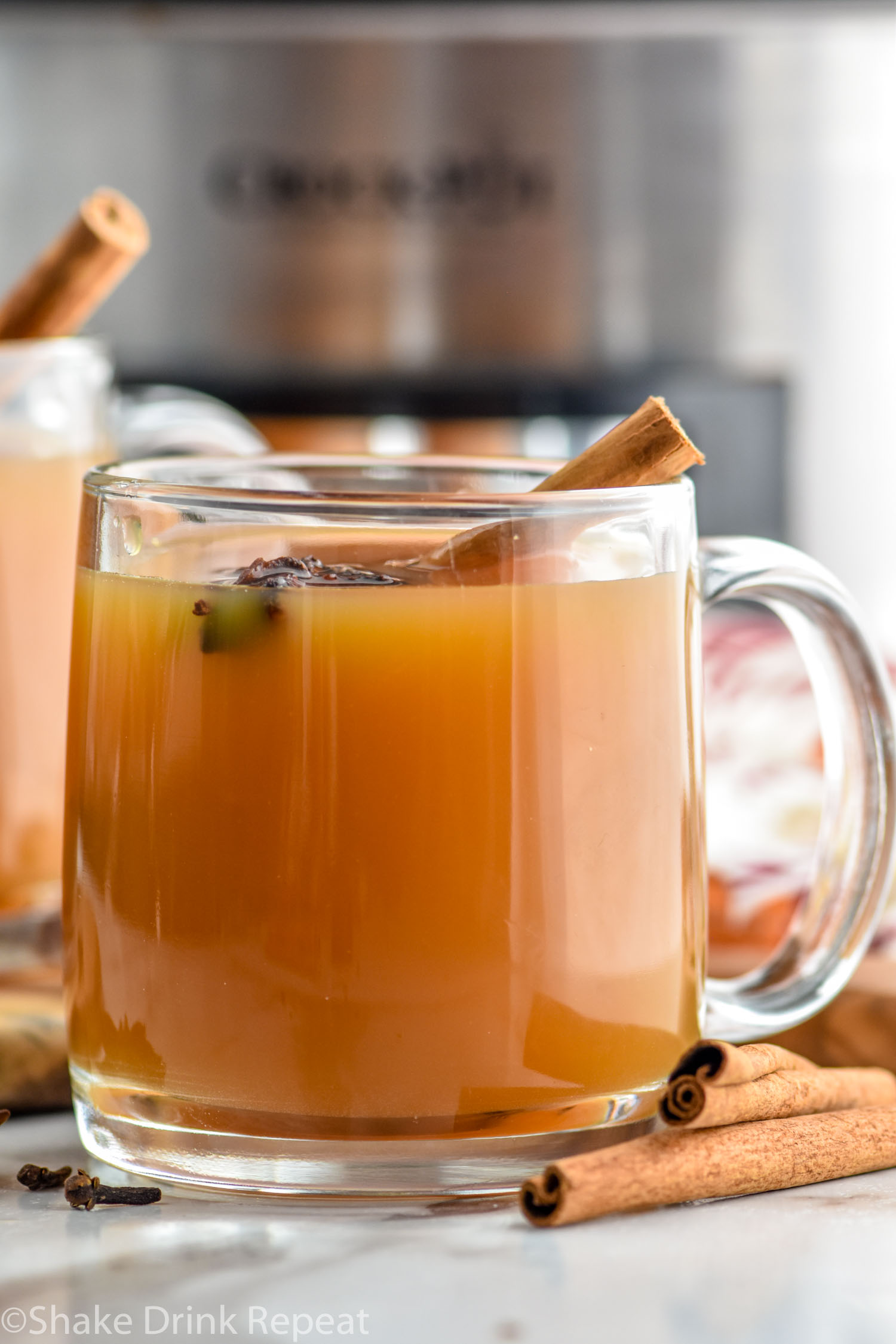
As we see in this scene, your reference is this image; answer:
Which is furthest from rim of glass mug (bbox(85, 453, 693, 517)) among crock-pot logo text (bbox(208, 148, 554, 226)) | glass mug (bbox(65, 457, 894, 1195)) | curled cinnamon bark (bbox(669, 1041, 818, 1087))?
crock-pot logo text (bbox(208, 148, 554, 226))

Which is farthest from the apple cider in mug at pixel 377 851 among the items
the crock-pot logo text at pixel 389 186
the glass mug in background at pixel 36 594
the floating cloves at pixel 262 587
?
the crock-pot logo text at pixel 389 186

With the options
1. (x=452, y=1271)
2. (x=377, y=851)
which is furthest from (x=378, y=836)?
(x=452, y=1271)

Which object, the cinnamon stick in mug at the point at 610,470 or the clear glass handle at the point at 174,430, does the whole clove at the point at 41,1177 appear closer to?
the cinnamon stick in mug at the point at 610,470

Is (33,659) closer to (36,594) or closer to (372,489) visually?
(36,594)

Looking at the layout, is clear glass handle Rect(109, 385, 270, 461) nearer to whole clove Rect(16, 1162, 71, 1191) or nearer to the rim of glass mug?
the rim of glass mug

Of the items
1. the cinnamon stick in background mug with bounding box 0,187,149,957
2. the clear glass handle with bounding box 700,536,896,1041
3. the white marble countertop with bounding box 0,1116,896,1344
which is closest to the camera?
the white marble countertop with bounding box 0,1116,896,1344
